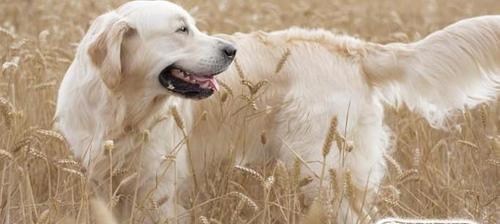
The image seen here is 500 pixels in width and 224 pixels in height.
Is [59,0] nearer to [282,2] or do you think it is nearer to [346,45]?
[282,2]

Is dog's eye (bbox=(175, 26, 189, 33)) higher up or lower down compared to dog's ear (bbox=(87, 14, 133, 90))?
higher up

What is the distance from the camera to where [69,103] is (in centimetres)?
366

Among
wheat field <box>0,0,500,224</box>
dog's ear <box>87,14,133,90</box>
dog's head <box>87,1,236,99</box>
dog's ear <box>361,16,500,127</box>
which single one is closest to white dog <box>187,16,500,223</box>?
dog's ear <box>361,16,500,127</box>

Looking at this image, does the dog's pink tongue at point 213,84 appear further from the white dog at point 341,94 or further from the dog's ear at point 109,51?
the dog's ear at point 109,51

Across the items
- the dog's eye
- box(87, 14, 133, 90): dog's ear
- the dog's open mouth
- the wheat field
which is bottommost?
the wheat field

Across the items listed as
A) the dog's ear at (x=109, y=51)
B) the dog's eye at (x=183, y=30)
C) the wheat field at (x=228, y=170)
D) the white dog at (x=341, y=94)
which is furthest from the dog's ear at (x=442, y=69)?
the dog's ear at (x=109, y=51)

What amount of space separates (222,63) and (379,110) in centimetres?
97

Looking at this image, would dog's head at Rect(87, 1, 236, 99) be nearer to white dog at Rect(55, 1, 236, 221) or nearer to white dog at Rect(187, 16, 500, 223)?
white dog at Rect(55, 1, 236, 221)

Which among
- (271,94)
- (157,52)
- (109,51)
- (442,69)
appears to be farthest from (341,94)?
(109,51)

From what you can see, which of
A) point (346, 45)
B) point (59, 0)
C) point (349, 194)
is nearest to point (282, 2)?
point (59, 0)

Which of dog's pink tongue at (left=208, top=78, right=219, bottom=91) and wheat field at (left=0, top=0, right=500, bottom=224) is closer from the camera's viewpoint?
wheat field at (left=0, top=0, right=500, bottom=224)

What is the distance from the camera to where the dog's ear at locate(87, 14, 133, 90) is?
3.50 meters

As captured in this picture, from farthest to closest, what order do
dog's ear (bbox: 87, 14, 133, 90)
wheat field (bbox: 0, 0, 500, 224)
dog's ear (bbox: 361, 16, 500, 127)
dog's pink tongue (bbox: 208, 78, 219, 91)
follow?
dog's ear (bbox: 361, 16, 500, 127) → dog's pink tongue (bbox: 208, 78, 219, 91) → dog's ear (bbox: 87, 14, 133, 90) → wheat field (bbox: 0, 0, 500, 224)

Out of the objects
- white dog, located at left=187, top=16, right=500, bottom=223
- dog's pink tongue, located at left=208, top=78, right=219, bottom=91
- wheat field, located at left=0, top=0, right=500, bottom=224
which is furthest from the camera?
white dog, located at left=187, top=16, right=500, bottom=223
